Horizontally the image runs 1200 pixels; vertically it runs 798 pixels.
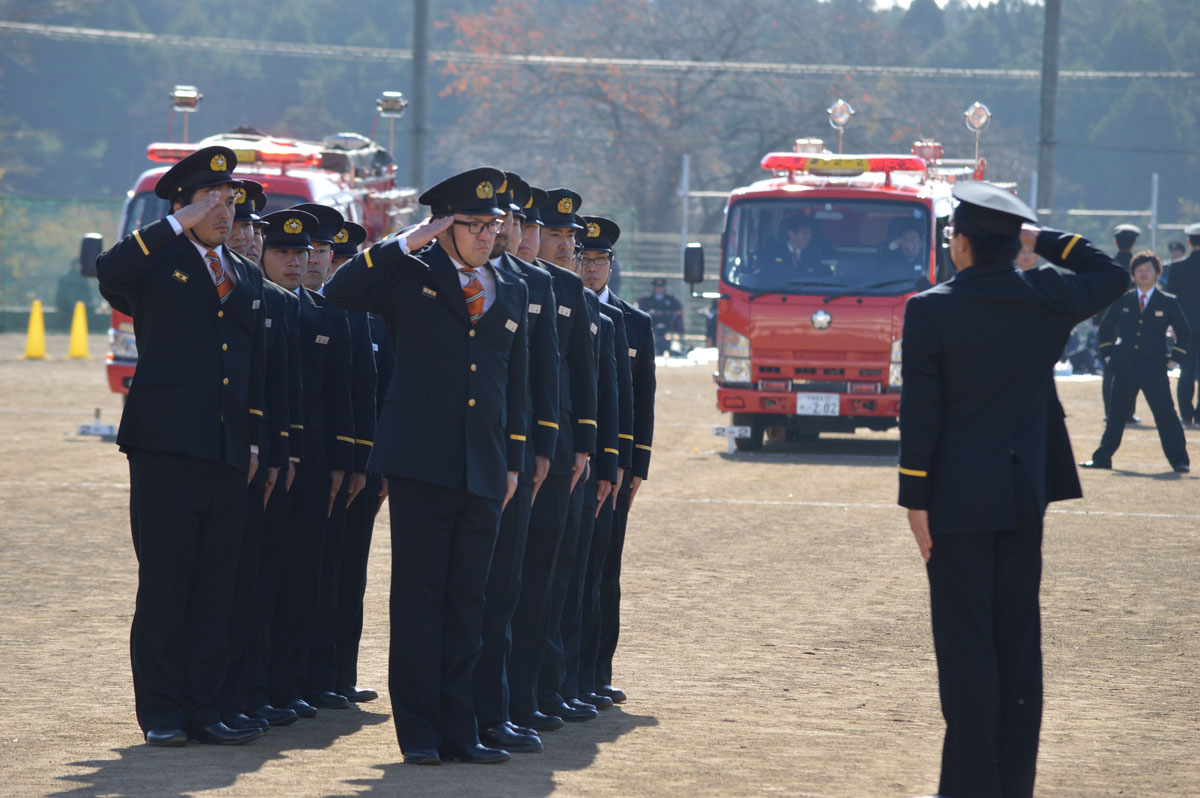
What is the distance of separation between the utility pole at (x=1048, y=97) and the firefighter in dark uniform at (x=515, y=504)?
81.8ft

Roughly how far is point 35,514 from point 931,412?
918cm

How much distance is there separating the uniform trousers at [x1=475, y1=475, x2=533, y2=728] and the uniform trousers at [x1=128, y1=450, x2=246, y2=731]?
3.31 feet

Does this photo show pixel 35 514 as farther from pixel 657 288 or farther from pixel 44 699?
pixel 657 288

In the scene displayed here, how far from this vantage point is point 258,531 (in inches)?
281

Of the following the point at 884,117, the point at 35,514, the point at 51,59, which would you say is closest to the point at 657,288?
the point at 884,117

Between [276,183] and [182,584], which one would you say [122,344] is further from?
[182,584]

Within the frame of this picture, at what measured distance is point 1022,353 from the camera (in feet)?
18.8

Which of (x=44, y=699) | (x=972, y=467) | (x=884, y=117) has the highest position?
(x=884, y=117)

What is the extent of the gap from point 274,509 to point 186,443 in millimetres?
768

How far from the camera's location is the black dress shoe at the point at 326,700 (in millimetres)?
7527

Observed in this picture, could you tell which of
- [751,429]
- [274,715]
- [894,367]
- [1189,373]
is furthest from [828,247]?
[274,715]

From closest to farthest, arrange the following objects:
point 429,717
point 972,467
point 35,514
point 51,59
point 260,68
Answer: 1. point 972,467
2. point 429,717
3. point 35,514
4. point 51,59
5. point 260,68

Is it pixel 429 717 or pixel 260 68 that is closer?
pixel 429 717

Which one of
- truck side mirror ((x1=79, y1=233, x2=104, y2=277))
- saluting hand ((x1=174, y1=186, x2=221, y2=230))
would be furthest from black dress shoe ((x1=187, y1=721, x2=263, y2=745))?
truck side mirror ((x1=79, y1=233, x2=104, y2=277))
